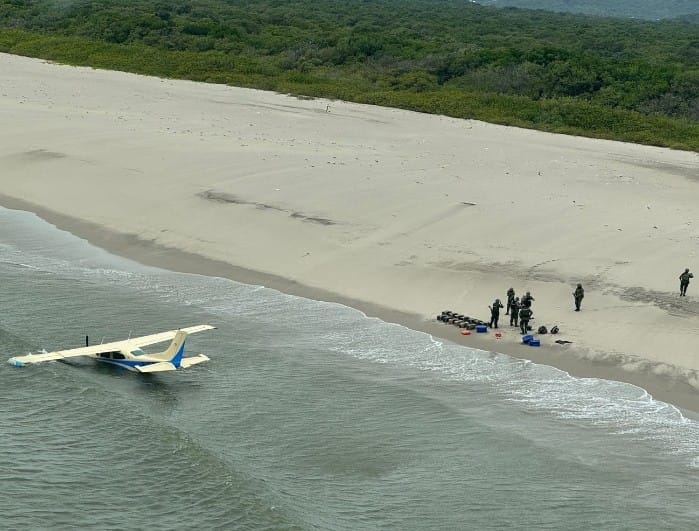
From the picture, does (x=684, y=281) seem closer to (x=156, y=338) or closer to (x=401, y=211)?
(x=401, y=211)

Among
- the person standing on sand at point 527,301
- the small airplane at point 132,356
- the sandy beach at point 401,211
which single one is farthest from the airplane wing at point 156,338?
the person standing on sand at point 527,301

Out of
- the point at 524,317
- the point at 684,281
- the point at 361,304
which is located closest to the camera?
the point at 524,317

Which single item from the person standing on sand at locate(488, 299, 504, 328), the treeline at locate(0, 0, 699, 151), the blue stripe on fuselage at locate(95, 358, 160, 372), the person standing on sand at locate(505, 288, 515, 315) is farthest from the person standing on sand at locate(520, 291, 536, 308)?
the treeline at locate(0, 0, 699, 151)

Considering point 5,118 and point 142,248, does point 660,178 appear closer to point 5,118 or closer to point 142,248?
point 142,248

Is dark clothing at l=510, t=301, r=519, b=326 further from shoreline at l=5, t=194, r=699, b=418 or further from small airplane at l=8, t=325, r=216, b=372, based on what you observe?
small airplane at l=8, t=325, r=216, b=372

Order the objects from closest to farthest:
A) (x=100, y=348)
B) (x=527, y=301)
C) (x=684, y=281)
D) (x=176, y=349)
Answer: (x=176, y=349) → (x=100, y=348) → (x=527, y=301) → (x=684, y=281)

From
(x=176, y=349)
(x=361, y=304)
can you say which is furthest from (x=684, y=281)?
(x=176, y=349)
